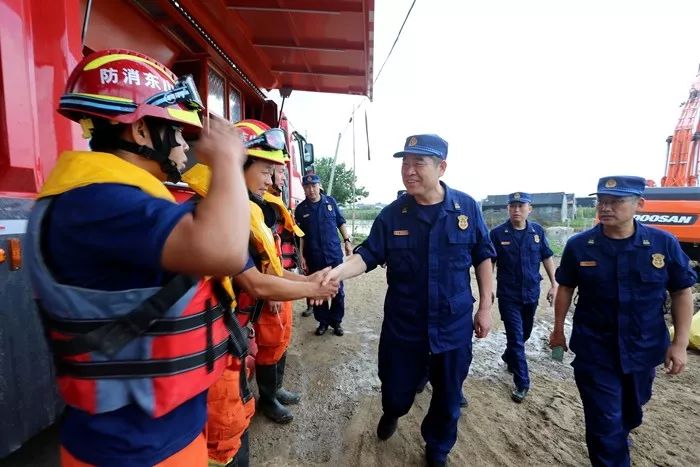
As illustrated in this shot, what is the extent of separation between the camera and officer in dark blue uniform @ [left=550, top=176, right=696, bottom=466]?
7.84ft

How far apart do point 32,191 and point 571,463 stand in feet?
12.0

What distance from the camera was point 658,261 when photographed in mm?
2438

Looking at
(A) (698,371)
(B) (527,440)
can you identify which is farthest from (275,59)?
(A) (698,371)

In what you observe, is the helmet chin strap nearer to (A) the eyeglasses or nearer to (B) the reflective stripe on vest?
(B) the reflective stripe on vest

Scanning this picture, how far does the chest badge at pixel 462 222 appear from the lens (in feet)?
8.91

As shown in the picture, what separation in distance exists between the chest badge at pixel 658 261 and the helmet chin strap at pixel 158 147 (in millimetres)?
2765

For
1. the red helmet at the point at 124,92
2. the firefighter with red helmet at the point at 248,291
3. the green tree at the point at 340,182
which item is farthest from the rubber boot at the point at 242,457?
the green tree at the point at 340,182

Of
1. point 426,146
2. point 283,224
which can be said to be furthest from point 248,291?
point 283,224

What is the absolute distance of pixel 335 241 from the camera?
18.3 feet

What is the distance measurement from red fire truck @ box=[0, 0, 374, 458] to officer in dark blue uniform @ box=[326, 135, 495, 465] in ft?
5.28

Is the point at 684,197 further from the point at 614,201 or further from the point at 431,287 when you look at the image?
the point at 431,287

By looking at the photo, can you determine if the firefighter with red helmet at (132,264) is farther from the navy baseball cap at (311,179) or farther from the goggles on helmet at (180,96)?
the navy baseball cap at (311,179)

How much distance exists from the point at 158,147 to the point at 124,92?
177 mm

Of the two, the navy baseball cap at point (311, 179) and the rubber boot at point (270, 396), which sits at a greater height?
the navy baseball cap at point (311, 179)
